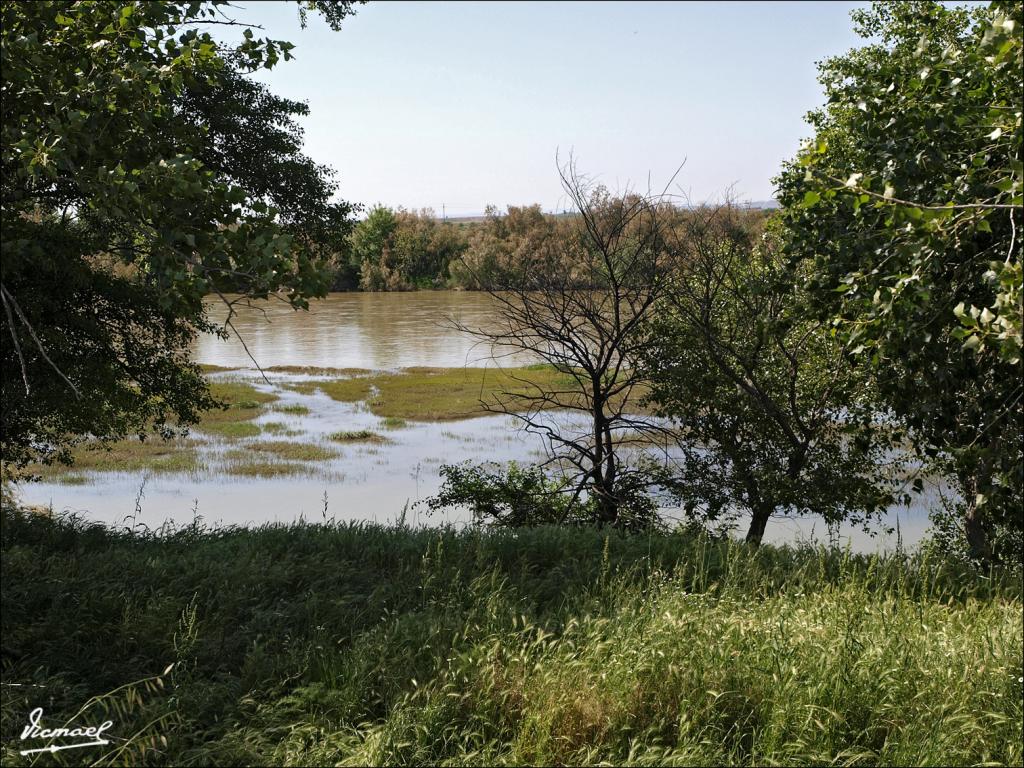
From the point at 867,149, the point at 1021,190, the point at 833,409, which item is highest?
the point at 867,149

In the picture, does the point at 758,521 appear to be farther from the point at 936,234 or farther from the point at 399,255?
the point at 399,255

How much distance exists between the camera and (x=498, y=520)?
12.0m

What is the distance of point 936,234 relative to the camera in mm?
4648

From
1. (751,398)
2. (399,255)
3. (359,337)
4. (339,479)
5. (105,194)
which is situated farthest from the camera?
(399,255)

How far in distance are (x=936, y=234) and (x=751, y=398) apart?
6.87 metres

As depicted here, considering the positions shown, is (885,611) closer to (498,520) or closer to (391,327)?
(498,520)

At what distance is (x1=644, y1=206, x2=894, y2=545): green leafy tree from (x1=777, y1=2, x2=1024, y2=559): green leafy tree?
14.5ft

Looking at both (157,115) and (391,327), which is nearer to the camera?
(157,115)

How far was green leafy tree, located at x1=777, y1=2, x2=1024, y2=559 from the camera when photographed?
467 cm

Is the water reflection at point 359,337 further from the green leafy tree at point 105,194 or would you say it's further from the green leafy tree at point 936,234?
the green leafy tree at point 936,234

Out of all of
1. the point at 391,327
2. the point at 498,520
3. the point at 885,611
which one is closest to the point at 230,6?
the point at 885,611

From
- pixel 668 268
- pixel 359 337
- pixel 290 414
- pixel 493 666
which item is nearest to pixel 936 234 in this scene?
pixel 493 666

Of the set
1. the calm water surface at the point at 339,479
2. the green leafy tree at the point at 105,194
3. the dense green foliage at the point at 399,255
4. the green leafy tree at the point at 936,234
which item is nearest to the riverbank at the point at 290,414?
the calm water surface at the point at 339,479

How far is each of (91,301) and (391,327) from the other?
41769mm
